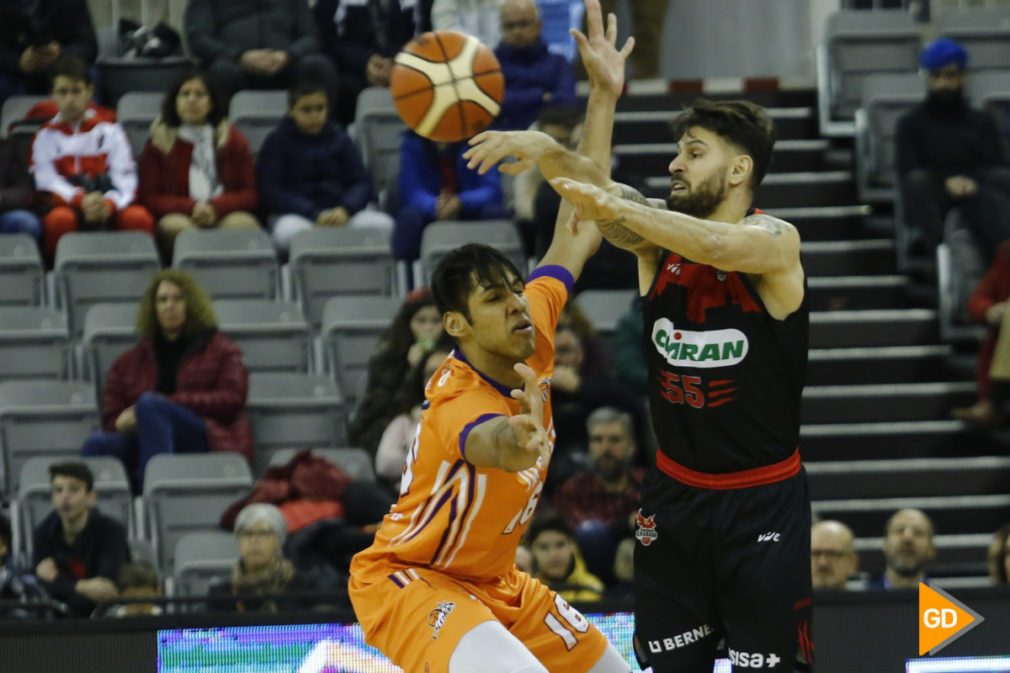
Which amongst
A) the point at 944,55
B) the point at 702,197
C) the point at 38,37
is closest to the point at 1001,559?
the point at 702,197

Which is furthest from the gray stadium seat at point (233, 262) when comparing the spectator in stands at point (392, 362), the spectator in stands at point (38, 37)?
the spectator in stands at point (38, 37)

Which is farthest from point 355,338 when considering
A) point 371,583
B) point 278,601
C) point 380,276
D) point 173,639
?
point 371,583

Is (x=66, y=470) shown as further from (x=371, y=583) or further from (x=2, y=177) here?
(x=371, y=583)

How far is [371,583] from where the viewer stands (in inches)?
187

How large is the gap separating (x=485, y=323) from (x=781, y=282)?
2.77ft

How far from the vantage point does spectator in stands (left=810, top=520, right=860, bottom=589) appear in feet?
23.5

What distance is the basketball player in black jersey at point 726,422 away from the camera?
4.57 meters

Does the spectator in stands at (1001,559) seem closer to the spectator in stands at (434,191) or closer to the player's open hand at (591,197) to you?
the player's open hand at (591,197)

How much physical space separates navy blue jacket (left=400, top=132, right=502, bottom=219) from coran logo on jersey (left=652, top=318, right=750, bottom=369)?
16.3 ft

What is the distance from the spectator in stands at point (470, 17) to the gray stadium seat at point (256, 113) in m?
1.39

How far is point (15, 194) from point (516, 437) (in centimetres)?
618

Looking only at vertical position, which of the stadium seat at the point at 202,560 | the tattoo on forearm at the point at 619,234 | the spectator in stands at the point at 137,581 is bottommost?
the stadium seat at the point at 202,560

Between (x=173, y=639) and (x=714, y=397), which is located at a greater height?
(x=714, y=397)

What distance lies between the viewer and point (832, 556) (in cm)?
718
